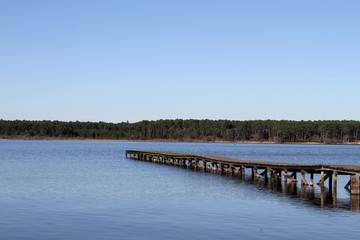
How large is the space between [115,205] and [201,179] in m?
20.0

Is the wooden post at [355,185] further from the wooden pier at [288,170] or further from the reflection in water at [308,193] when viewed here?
the reflection in water at [308,193]

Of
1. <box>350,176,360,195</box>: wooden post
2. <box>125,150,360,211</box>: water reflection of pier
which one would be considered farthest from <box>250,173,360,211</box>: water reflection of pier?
<box>350,176,360,195</box>: wooden post

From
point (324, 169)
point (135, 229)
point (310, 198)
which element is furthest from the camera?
point (324, 169)

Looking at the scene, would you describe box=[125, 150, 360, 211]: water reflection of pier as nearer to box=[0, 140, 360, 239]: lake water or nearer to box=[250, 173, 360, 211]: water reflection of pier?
box=[250, 173, 360, 211]: water reflection of pier

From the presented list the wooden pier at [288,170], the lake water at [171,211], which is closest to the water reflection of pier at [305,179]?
the wooden pier at [288,170]

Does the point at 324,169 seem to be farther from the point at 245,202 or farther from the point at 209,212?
the point at 209,212

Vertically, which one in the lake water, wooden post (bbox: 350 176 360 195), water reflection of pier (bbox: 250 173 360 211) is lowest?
the lake water

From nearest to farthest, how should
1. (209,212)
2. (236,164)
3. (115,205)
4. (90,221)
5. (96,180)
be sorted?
1. (90,221)
2. (209,212)
3. (115,205)
4. (96,180)
5. (236,164)

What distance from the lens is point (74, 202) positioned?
32.4 metres

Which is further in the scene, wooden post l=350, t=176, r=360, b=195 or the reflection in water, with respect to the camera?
wooden post l=350, t=176, r=360, b=195

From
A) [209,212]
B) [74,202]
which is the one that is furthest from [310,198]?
[74,202]

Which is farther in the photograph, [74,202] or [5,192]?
[5,192]

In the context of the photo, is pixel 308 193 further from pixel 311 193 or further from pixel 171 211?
pixel 171 211

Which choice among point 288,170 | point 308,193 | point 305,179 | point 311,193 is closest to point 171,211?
point 308,193
